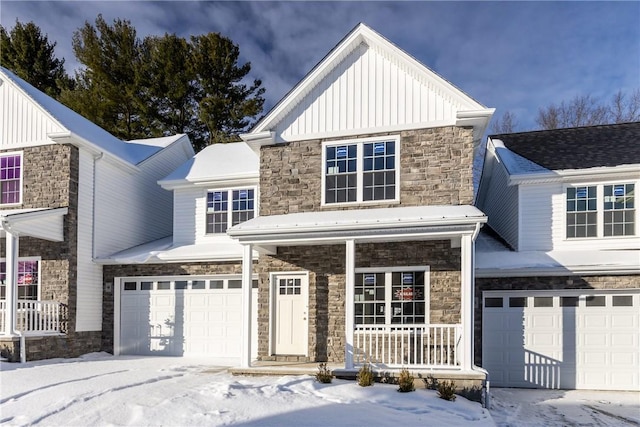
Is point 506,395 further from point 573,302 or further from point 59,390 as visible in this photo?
point 59,390

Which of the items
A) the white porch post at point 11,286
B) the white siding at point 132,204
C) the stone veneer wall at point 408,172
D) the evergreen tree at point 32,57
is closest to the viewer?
the stone veneer wall at point 408,172

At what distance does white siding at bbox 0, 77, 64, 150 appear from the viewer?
13.4 metres

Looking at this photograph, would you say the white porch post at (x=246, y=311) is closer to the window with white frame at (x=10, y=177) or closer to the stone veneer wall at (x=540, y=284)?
the stone veneer wall at (x=540, y=284)

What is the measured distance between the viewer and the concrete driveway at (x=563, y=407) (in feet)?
26.5

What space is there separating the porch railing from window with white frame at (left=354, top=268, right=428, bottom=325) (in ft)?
25.3

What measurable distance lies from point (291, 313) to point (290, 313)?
3 cm

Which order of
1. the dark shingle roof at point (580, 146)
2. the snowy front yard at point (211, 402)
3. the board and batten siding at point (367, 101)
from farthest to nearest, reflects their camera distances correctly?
1. the dark shingle roof at point (580, 146)
2. the board and batten siding at point (367, 101)
3. the snowy front yard at point (211, 402)

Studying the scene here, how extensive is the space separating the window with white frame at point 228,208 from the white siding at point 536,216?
24.1 ft

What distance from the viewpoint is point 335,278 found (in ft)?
36.6

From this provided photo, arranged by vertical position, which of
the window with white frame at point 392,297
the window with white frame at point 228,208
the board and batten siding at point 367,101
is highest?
the board and batten siding at point 367,101

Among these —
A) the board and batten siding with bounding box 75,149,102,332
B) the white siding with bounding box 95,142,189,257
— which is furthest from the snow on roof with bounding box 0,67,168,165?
the board and batten siding with bounding box 75,149,102,332

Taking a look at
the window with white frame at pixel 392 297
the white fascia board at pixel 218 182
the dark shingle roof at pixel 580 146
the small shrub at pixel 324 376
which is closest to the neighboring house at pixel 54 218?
the white fascia board at pixel 218 182

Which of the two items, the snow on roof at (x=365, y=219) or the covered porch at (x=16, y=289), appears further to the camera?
the covered porch at (x=16, y=289)

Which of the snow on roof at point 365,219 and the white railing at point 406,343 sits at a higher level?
the snow on roof at point 365,219
